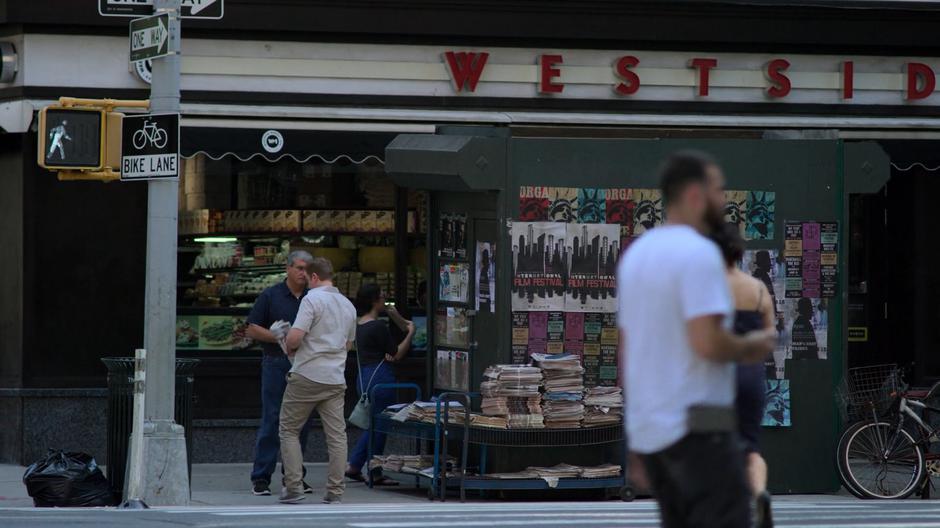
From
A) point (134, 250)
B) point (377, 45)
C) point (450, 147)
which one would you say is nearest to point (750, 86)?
point (377, 45)

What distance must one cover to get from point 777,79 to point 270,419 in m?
6.61

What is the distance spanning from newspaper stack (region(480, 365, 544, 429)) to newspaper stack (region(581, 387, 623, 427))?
15.8 inches

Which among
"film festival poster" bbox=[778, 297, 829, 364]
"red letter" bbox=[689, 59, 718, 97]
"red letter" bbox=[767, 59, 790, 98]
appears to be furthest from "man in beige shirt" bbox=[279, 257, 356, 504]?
"red letter" bbox=[767, 59, 790, 98]

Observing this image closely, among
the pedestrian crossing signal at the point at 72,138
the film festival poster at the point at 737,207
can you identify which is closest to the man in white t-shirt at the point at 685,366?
the pedestrian crossing signal at the point at 72,138

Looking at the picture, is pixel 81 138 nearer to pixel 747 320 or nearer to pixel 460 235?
pixel 460 235

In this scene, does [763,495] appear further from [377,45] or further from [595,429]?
[377,45]

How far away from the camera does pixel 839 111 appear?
15648mm

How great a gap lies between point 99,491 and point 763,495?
579cm

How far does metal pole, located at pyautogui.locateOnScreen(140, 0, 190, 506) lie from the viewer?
1089 centimetres

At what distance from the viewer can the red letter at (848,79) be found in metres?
15.6

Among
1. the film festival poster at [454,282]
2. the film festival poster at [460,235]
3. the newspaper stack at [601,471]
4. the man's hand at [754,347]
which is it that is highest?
the film festival poster at [460,235]

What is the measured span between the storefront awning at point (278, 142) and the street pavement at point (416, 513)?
3.40 m

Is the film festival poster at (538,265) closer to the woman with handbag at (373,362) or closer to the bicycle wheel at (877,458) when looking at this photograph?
the woman with handbag at (373,362)

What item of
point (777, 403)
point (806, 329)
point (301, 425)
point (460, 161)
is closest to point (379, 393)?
point (301, 425)
